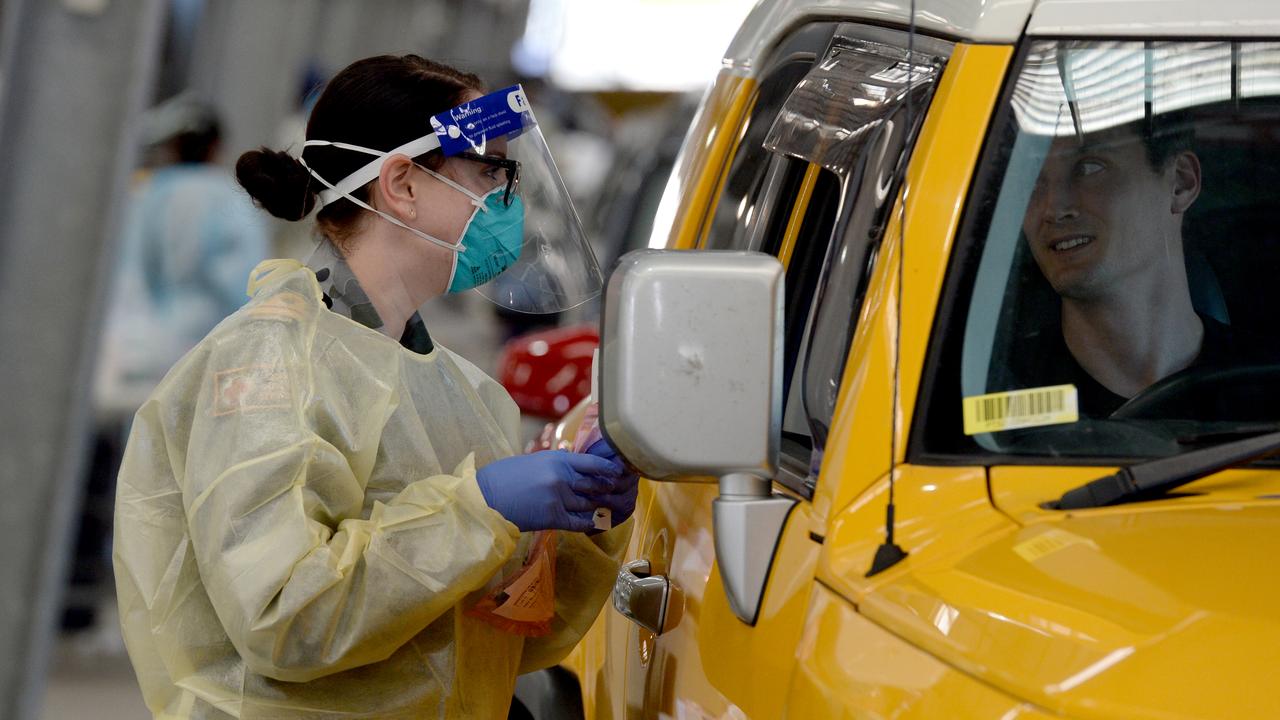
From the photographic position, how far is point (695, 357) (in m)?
1.99

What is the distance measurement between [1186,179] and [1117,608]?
2.67 ft

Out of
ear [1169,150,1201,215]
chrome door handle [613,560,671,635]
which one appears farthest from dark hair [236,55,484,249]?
ear [1169,150,1201,215]

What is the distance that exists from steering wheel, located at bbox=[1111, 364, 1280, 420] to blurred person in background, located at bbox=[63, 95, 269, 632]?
6.44 meters

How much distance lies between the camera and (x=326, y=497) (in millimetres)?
2576

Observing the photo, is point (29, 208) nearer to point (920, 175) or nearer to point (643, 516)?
point (643, 516)

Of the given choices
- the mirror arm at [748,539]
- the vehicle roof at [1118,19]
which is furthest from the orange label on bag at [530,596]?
the vehicle roof at [1118,19]

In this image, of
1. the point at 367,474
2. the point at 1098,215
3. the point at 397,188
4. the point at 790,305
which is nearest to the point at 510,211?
the point at 397,188

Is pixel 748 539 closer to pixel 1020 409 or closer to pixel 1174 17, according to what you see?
pixel 1020 409

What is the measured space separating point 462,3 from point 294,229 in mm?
25716

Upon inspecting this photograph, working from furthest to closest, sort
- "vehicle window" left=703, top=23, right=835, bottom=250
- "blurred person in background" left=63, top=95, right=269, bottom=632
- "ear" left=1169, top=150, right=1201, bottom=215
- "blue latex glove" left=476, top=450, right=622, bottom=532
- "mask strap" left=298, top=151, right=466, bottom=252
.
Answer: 1. "blurred person in background" left=63, top=95, right=269, bottom=632
2. "vehicle window" left=703, top=23, right=835, bottom=250
3. "mask strap" left=298, top=151, right=466, bottom=252
4. "blue latex glove" left=476, top=450, right=622, bottom=532
5. "ear" left=1169, top=150, right=1201, bottom=215

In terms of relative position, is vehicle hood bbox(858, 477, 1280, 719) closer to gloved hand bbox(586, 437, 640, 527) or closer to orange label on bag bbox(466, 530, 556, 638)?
gloved hand bbox(586, 437, 640, 527)

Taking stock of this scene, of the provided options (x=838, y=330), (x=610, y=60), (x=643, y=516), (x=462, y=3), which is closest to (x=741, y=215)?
(x=643, y=516)

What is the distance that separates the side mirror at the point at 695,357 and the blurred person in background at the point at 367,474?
1.96ft

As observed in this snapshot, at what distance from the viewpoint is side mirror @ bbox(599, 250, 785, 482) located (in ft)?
6.49
